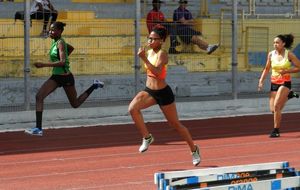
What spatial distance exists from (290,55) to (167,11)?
373 inches

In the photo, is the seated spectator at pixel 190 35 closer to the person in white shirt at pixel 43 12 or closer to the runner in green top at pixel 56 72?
the person in white shirt at pixel 43 12

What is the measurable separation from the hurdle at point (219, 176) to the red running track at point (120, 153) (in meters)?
2.61

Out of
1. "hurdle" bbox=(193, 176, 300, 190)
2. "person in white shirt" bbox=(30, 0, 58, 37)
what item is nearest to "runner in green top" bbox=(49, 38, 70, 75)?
"person in white shirt" bbox=(30, 0, 58, 37)

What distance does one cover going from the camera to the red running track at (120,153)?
36.8 feet

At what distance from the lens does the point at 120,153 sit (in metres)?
14.0

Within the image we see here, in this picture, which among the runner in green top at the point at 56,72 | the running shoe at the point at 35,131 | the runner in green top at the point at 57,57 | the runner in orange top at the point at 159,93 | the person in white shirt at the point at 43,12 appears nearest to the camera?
the runner in orange top at the point at 159,93

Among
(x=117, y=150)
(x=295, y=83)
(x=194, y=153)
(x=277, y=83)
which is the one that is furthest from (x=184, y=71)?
(x=194, y=153)

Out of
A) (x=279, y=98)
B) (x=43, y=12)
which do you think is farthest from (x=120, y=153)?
(x=43, y=12)

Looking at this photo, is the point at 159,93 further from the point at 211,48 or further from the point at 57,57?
the point at 211,48

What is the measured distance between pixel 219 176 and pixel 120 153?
6.35 m

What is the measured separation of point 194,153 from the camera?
12.4 metres

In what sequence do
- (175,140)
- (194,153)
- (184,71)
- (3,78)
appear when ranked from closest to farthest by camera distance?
(194,153)
(175,140)
(3,78)
(184,71)

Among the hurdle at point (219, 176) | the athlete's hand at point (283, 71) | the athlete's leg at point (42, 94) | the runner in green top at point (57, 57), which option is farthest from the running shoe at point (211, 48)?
the hurdle at point (219, 176)

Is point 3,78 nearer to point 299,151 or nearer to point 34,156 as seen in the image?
point 34,156
